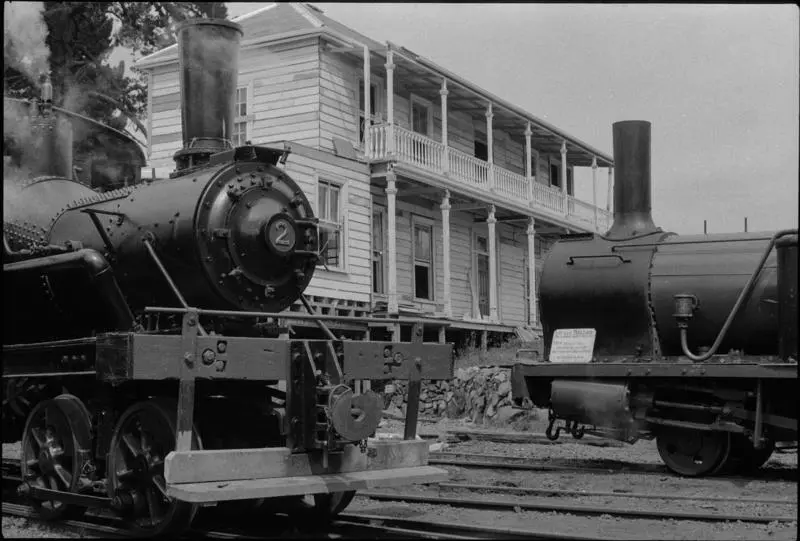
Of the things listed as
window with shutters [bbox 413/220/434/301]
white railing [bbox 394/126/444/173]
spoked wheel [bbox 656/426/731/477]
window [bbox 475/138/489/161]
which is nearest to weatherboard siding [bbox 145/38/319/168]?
white railing [bbox 394/126/444/173]

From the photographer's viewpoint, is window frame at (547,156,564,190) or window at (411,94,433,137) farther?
window frame at (547,156,564,190)

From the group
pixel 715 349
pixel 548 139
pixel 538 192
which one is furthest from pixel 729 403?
pixel 548 139

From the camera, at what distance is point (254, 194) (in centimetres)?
721

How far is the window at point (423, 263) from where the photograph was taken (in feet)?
74.0

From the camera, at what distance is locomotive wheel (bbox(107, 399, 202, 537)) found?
636 centimetres

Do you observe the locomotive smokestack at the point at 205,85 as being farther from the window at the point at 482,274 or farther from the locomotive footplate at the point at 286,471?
the window at the point at 482,274

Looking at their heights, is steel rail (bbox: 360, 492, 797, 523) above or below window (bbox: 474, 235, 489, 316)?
below

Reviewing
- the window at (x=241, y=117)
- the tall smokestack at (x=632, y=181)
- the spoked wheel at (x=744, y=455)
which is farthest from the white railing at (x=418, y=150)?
the spoked wheel at (x=744, y=455)

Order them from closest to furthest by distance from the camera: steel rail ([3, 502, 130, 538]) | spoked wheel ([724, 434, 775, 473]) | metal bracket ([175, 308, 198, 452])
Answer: metal bracket ([175, 308, 198, 452]) < steel rail ([3, 502, 130, 538]) < spoked wheel ([724, 434, 775, 473])

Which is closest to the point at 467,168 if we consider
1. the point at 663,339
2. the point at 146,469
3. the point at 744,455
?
the point at 663,339

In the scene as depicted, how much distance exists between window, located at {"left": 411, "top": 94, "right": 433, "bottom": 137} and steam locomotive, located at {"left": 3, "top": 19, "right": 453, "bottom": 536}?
49.4ft

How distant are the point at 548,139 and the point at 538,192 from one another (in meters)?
2.79

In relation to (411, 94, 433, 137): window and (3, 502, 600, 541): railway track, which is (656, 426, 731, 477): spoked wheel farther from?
(411, 94, 433, 137): window

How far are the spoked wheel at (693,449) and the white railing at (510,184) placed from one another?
13965 millimetres
